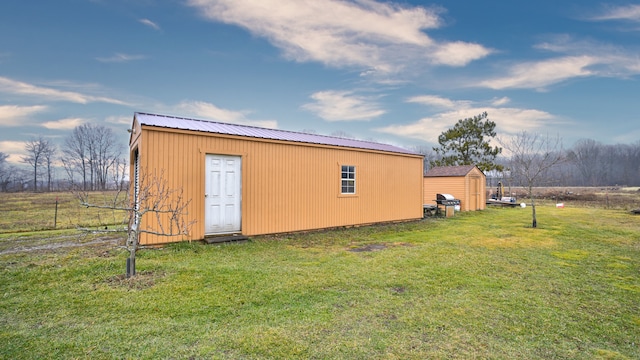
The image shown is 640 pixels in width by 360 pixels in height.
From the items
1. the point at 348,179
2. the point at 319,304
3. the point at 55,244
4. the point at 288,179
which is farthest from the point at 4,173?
the point at 319,304

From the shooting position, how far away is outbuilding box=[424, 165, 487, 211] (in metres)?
16.5

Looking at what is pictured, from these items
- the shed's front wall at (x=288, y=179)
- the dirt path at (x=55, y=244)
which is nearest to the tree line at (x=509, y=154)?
the shed's front wall at (x=288, y=179)

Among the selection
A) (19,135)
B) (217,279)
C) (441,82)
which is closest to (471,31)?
(441,82)

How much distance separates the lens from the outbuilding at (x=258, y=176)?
683cm

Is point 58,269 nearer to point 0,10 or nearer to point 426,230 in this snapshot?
point 426,230

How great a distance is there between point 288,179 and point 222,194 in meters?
2.02

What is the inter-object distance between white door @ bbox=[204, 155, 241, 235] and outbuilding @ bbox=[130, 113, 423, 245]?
3 centimetres

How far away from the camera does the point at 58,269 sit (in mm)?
4773

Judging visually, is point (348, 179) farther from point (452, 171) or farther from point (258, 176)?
point (452, 171)

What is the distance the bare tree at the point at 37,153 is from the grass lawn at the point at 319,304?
43879 millimetres

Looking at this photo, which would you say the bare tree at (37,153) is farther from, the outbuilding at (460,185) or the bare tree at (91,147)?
the outbuilding at (460,185)

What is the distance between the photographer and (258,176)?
8.08 meters

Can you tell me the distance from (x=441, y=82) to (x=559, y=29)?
16.5 feet

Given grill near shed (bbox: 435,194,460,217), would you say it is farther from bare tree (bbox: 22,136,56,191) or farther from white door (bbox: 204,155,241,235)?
bare tree (bbox: 22,136,56,191)
